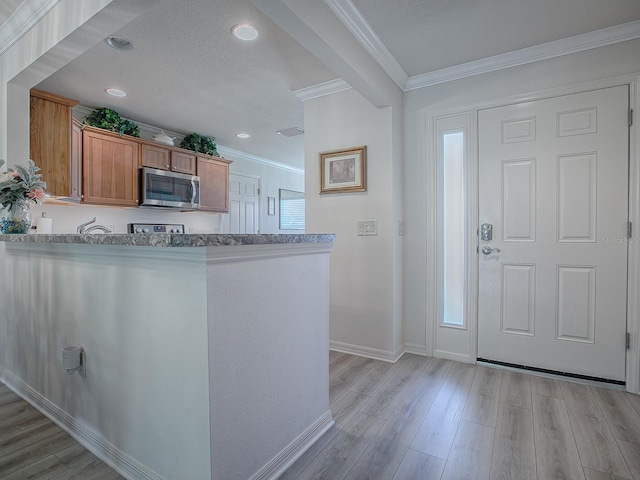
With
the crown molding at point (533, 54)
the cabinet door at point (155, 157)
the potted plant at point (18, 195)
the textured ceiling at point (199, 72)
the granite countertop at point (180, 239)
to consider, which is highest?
the textured ceiling at point (199, 72)

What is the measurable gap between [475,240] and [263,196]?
3989 mm

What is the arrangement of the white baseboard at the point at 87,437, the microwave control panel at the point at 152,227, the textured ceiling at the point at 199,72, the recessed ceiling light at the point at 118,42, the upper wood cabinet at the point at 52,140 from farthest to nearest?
the microwave control panel at the point at 152,227
the upper wood cabinet at the point at 52,140
the recessed ceiling light at the point at 118,42
the textured ceiling at the point at 199,72
the white baseboard at the point at 87,437

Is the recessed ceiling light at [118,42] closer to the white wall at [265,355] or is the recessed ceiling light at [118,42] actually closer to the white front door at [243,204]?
the white wall at [265,355]

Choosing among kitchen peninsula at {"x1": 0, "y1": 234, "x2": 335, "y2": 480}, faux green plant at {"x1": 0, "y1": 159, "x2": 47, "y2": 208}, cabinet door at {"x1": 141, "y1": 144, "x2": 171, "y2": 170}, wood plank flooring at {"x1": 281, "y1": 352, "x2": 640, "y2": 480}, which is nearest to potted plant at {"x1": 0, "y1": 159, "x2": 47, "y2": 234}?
faux green plant at {"x1": 0, "y1": 159, "x2": 47, "y2": 208}

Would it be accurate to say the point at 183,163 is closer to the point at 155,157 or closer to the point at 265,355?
the point at 155,157

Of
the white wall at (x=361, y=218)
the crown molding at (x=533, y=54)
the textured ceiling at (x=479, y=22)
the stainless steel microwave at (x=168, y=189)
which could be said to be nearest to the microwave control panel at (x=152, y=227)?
the stainless steel microwave at (x=168, y=189)

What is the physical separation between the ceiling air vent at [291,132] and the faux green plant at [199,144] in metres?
1.01

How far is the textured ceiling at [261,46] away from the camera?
1.91 metres

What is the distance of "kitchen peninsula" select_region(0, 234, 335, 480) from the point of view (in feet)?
3.56

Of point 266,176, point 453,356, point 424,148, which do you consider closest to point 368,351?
point 453,356

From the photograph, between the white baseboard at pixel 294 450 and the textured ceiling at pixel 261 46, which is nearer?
the white baseboard at pixel 294 450

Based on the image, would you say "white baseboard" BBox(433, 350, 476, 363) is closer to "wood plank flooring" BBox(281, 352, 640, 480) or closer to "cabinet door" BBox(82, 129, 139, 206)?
"wood plank flooring" BBox(281, 352, 640, 480)

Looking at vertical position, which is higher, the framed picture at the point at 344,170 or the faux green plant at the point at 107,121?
the faux green plant at the point at 107,121

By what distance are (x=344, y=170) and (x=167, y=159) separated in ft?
7.58
